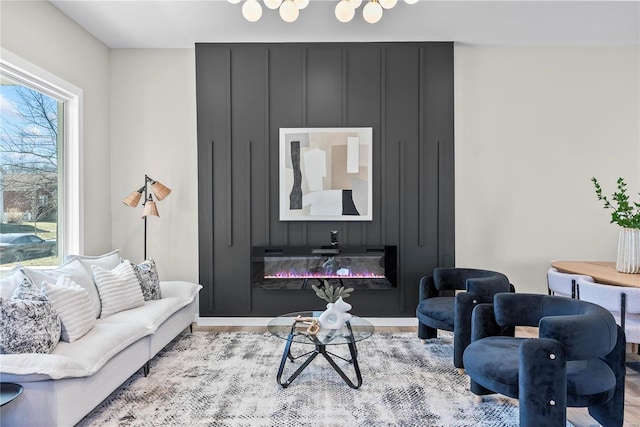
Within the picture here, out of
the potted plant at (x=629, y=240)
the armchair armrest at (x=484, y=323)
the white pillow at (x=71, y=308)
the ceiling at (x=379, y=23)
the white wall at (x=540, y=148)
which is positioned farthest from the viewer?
the white wall at (x=540, y=148)

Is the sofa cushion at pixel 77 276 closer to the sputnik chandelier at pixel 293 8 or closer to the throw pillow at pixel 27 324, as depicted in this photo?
the throw pillow at pixel 27 324

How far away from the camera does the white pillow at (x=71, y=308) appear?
237 cm

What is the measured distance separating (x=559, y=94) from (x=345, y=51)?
2.40 meters

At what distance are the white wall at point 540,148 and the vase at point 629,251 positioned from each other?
3.26 feet

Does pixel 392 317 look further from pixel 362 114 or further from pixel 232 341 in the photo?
pixel 362 114

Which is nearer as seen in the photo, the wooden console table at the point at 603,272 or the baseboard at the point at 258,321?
the wooden console table at the point at 603,272

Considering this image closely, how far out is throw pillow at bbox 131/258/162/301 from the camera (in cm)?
343

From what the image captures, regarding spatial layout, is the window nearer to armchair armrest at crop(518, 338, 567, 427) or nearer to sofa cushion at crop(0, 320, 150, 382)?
sofa cushion at crop(0, 320, 150, 382)

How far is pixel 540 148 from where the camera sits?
4.25 meters

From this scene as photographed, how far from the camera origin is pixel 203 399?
8.30 ft

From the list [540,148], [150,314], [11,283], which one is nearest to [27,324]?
[11,283]

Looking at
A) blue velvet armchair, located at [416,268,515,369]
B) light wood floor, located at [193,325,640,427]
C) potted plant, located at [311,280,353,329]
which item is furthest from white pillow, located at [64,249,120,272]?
light wood floor, located at [193,325,640,427]

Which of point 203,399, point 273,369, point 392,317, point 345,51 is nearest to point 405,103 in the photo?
point 345,51

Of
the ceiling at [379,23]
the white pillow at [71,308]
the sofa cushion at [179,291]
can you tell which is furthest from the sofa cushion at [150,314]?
the ceiling at [379,23]
